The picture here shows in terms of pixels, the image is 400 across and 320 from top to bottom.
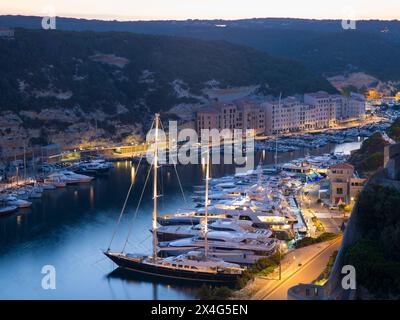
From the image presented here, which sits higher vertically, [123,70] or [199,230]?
[123,70]

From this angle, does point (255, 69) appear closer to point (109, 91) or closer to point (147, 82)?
point (147, 82)

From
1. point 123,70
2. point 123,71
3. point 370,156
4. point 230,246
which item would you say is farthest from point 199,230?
point 123,70

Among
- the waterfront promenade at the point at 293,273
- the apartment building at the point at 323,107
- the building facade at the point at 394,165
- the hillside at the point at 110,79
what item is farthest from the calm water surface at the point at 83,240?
the apartment building at the point at 323,107

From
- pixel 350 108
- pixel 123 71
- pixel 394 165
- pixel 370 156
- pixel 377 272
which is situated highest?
pixel 123 71

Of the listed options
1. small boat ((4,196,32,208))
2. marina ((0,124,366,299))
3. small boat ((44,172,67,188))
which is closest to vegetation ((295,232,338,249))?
marina ((0,124,366,299))

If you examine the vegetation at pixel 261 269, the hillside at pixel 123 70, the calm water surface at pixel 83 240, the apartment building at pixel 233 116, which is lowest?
the calm water surface at pixel 83 240

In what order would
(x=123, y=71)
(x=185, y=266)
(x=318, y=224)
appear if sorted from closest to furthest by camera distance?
1. (x=185, y=266)
2. (x=318, y=224)
3. (x=123, y=71)

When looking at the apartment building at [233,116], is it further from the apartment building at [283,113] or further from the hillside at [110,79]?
the hillside at [110,79]

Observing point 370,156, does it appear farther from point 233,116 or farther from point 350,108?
point 350,108
